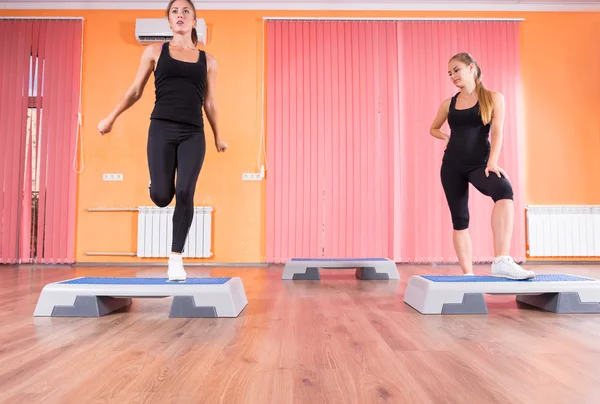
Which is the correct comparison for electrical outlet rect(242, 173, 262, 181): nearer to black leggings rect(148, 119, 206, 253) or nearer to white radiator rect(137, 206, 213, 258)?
white radiator rect(137, 206, 213, 258)

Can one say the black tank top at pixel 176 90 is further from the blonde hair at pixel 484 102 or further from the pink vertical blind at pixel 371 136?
the pink vertical blind at pixel 371 136

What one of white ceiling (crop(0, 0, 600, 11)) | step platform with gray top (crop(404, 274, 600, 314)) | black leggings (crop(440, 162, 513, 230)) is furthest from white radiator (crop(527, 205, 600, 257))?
step platform with gray top (crop(404, 274, 600, 314))

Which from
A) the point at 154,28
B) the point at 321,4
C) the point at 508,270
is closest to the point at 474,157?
the point at 508,270

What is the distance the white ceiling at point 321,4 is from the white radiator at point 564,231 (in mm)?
2385

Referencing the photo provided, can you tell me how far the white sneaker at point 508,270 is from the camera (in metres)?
2.01

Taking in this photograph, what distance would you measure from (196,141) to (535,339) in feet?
5.49

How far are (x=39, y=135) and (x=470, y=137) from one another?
177 inches

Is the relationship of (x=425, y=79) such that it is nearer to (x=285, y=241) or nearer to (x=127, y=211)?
(x=285, y=241)

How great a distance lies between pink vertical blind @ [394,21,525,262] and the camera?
4.57 meters

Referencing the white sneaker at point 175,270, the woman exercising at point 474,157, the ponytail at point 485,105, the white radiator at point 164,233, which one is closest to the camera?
the white sneaker at point 175,270

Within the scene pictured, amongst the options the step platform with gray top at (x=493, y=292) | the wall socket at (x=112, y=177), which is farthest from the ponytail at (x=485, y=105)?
the wall socket at (x=112, y=177)

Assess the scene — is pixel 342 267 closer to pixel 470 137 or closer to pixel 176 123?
pixel 470 137

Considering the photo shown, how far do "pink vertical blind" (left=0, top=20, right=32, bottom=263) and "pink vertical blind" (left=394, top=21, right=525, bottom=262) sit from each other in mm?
4169

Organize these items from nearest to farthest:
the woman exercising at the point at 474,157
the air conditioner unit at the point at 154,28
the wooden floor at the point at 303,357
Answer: the wooden floor at the point at 303,357 → the woman exercising at the point at 474,157 → the air conditioner unit at the point at 154,28
